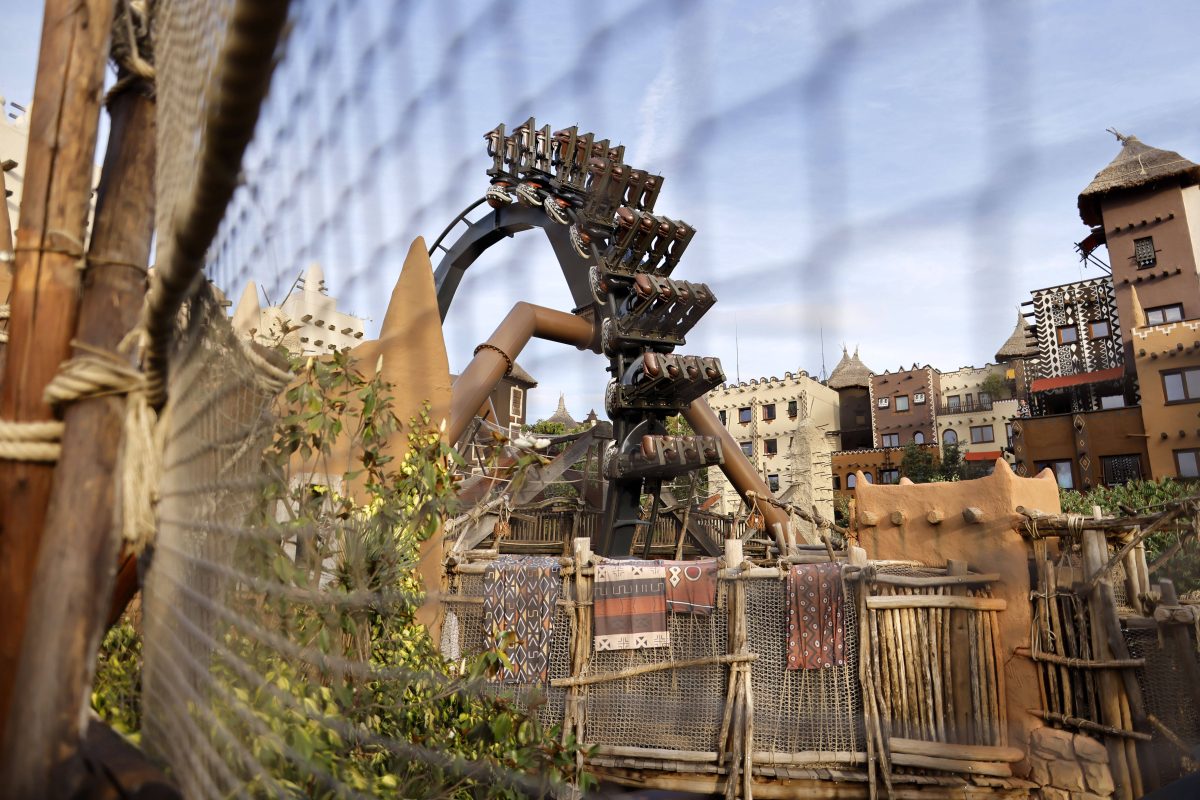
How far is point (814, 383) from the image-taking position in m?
26.2

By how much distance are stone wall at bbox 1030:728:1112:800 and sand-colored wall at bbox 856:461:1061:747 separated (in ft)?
0.78

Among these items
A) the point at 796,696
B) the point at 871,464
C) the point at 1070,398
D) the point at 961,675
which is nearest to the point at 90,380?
the point at 796,696

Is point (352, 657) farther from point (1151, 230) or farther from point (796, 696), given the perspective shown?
point (796, 696)

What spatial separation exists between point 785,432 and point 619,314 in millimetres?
19429

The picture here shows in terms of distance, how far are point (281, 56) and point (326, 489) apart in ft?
8.70

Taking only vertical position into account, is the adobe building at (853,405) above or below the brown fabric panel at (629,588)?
above

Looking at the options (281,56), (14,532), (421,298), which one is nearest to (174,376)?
(14,532)

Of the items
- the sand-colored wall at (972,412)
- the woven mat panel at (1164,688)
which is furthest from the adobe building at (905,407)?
the woven mat panel at (1164,688)

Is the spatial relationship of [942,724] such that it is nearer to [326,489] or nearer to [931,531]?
[931,531]

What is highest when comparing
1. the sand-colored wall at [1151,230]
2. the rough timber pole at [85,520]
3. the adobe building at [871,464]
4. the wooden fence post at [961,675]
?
the adobe building at [871,464]

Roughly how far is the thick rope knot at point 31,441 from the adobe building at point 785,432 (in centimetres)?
2339

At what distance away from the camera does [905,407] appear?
27.0m

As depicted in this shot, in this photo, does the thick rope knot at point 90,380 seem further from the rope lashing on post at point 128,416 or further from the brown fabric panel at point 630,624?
the brown fabric panel at point 630,624

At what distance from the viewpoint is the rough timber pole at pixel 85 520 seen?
117cm
